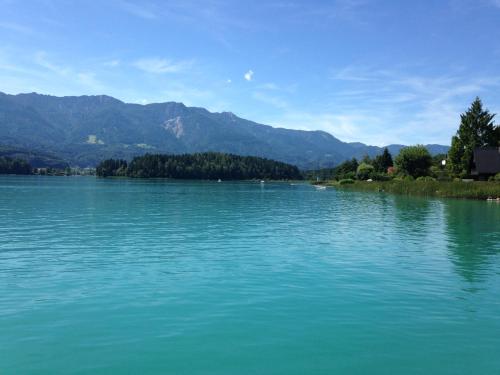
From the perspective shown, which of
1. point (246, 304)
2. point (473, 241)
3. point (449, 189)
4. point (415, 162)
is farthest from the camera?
point (415, 162)

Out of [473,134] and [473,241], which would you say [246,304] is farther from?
[473,134]

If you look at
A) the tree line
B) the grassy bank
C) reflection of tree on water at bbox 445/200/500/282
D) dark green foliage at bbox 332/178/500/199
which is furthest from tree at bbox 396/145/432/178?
reflection of tree on water at bbox 445/200/500/282

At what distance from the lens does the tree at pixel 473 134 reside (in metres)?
118

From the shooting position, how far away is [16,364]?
1192cm

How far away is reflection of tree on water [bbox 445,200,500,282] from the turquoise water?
A: 232mm

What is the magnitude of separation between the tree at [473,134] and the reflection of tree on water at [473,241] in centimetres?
6783

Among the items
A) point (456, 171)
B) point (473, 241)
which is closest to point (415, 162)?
point (456, 171)

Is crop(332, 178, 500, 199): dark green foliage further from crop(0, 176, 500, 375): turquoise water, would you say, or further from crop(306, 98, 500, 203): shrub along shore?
crop(0, 176, 500, 375): turquoise water

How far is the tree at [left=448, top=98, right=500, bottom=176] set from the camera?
388ft

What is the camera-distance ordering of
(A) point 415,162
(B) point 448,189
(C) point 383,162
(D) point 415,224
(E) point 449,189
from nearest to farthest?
(D) point 415,224 < (E) point 449,189 < (B) point 448,189 < (A) point 415,162 < (C) point 383,162

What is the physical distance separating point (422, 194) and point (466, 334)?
91805 millimetres

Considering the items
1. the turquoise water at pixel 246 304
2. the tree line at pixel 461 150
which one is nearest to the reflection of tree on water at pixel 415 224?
the turquoise water at pixel 246 304

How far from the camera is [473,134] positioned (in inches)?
4710

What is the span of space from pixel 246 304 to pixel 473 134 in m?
120
